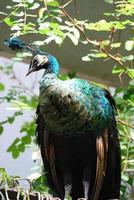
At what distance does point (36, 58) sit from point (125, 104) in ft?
2.75

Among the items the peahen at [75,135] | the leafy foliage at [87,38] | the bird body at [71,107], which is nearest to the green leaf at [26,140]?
the leafy foliage at [87,38]

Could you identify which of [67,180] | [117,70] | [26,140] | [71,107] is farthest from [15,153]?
[71,107]

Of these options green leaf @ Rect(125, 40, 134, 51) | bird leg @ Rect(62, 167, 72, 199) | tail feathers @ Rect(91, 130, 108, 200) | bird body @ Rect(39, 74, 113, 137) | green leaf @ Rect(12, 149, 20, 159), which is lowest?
green leaf @ Rect(12, 149, 20, 159)

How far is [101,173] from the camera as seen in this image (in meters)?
2.42

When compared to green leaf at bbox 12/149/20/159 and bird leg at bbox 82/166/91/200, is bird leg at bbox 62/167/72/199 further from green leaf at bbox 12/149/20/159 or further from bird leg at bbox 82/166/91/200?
green leaf at bbox 12/149/20/159

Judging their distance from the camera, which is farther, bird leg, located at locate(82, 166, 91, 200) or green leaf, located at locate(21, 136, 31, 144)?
green leaf, located at locate(21, 136, 31, 144)

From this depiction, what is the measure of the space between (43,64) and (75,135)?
303mm

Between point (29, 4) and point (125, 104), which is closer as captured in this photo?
point (29, 4)

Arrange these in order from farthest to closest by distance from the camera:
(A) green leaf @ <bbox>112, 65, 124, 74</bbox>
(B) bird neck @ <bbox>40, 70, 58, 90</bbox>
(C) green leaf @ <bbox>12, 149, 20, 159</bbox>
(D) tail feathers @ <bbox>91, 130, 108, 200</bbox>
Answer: (C) green leaf @ <bbox>12, 149, 20, 159</bbox>
(A) green leaf @ <bbox>112, 65, 124, 74</bbox>
(D) tail feathers @ <bbox>91, 130, 108, 200</bbox>
(B) bird neck @ <bbox>40, 70, 58, 90</bbox>

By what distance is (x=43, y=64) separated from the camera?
2.36 m

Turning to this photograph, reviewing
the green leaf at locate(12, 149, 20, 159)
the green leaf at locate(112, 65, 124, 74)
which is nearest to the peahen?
the green leaf at locate(112, 65, 124, 74)

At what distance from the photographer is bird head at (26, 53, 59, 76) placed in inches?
92.2

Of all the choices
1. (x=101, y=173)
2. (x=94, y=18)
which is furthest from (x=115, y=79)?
(x=101, y=173)

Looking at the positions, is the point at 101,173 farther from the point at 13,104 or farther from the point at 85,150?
the point at 13,104
